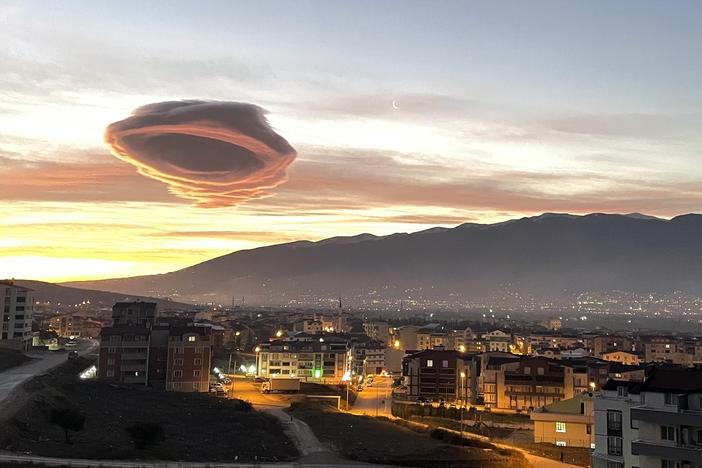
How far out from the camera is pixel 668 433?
66.1ft

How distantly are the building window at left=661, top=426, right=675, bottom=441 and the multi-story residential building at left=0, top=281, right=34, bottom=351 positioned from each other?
214 feet

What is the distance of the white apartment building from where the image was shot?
19594 millimetres

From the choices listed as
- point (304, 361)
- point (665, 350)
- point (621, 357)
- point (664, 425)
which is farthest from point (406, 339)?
point (664, 425)

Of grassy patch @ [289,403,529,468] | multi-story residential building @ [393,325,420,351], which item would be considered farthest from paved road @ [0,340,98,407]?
multi-story residential building @ [393,325,420,351]

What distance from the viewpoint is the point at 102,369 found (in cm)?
5409

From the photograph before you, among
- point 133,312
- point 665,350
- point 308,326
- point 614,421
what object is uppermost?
point 133,312

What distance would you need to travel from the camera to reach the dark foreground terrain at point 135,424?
2986cm

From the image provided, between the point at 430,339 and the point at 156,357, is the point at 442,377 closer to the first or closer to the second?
the point at 156,357

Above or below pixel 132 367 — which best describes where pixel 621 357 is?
above

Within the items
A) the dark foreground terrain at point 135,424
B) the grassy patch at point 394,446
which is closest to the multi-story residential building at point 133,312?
the dark foreground terrain at point 135,424

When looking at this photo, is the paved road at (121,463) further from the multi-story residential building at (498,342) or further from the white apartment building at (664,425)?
the multi-story residential building at (498,342)

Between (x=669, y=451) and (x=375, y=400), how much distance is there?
136ft

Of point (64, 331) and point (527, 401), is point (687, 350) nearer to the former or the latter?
point (527, 401)

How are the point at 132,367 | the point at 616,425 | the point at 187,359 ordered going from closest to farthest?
the point at 616,425, the point at 132,367, the point at 187,359
